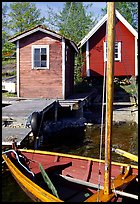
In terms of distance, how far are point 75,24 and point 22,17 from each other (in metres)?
10.8

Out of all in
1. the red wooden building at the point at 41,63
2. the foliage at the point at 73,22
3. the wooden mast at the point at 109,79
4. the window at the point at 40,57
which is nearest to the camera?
the wooden mast at the point at 109,79

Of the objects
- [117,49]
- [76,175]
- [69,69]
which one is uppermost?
[117,49]

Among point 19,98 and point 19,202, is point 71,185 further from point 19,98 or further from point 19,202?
point 19,98

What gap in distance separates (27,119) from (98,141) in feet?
11.2

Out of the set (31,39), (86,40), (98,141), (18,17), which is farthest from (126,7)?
(98,141)

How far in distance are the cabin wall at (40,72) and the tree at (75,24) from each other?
6.65 m

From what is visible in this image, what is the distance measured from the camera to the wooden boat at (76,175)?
5.18m

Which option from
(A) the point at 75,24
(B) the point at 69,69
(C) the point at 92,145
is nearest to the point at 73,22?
(A) the point at 75,24

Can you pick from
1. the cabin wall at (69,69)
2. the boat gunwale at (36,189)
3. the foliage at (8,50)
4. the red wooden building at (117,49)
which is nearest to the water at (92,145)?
the boat gunwale at (36,189)

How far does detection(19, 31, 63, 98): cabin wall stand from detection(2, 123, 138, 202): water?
2968 millimetres

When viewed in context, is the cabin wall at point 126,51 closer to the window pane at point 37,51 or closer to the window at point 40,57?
the window at point 40,57

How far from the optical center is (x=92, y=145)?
1158cm

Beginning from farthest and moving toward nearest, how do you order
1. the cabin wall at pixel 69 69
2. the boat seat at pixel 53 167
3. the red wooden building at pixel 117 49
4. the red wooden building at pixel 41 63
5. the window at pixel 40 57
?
the red wooden building at pixel 117 49 → the cabin wall at pixel 69 69 → the window at pixel 40 57 → the red wooden building at pixel 41 63 → the boat seat at pixel 53 167

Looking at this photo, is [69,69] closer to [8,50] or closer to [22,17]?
[8,50]
